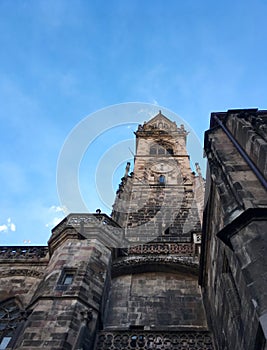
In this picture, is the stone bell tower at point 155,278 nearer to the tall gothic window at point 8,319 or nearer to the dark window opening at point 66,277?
the dark window opening at point 66,277

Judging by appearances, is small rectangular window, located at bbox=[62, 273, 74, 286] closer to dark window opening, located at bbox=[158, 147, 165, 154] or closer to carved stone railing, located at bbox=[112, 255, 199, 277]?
carved stone railing, located at bbox=[112, 255, 199, 277]

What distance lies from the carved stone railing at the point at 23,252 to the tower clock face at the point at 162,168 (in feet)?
41.1

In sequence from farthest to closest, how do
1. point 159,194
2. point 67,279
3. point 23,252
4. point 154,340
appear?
point 159,194, point 23,252, point 67,279, point 154,340

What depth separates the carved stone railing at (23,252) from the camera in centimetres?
1170

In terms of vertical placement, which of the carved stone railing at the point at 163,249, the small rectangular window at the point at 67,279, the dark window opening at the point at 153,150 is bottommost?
the small rectangular window at the point at 67,279

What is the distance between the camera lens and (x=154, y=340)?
8.12 metres

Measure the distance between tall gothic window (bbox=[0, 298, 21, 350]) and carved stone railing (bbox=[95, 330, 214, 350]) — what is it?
2404mm

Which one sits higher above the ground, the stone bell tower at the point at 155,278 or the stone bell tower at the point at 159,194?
the stone bell tower at the point at 159,194

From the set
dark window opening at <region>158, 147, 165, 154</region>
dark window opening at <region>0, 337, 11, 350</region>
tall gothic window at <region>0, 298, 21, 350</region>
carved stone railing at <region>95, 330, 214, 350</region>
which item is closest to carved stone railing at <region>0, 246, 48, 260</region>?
tall gothic window at <region>0, 298, 21, 350</region>

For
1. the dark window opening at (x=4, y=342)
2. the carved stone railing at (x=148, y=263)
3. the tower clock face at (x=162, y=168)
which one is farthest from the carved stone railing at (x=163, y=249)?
the tower clock face at (x=162, y=168)

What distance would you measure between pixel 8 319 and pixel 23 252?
3.09 metres

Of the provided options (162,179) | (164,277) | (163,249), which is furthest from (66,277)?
(162,179)

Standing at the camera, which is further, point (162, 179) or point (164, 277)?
point (162, 179)

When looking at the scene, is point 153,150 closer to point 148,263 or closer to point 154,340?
point 148,263
